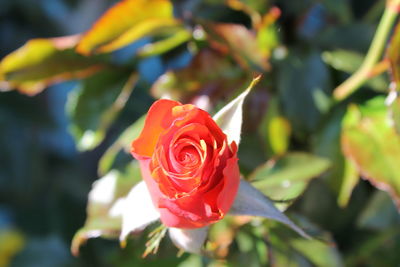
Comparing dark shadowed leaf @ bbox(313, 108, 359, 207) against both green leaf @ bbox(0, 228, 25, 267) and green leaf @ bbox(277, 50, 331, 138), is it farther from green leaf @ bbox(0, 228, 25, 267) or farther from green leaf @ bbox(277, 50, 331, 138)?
green leaf @ bbox(0, 228, 25, 267)

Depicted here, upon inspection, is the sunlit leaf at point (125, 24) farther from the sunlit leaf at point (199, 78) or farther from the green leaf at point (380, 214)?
the green leaf at point (380, 214)

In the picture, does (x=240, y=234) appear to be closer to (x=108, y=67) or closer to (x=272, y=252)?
(x=272, y=252)

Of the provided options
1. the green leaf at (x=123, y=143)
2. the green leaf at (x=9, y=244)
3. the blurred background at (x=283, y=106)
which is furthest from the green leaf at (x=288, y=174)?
the green leaf at (x=9, y=244)

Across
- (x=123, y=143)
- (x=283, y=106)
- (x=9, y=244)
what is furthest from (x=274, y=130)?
(x=9, y=244)

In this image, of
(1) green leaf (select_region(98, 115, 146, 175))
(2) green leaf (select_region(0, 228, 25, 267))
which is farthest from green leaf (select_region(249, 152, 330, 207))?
(2) green leaf (select_region(0, 228, 25, 267))

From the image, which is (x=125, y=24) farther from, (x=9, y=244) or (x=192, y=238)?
(x=9, y=244)

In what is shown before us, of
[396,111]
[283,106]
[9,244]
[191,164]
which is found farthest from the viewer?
[9,244]

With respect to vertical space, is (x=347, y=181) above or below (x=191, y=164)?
below
